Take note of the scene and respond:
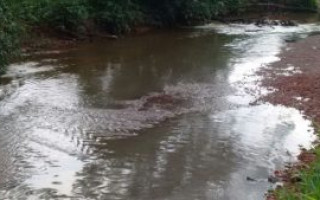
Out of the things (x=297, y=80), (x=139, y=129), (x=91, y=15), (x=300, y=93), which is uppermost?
(x=91, y=15)

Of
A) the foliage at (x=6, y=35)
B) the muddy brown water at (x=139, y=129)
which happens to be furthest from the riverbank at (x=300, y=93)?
the foliage at (x=6, y=35)

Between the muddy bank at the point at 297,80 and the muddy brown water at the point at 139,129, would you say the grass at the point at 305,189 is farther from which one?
the muddy bank at the point at 297,80

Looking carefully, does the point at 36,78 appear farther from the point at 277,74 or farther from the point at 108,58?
the point at 277,74

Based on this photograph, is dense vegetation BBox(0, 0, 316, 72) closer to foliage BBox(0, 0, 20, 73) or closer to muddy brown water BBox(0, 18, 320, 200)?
foliage BBox(0, 0, 20, 73)

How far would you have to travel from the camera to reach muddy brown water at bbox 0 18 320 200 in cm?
912

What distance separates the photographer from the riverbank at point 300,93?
316 inches

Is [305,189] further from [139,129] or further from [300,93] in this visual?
[300,93]

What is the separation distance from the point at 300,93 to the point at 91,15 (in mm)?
13504

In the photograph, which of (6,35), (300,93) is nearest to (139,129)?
(300,93)

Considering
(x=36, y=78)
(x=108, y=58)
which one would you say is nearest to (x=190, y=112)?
(x=36, y=78)

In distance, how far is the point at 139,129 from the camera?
12289 millimetres

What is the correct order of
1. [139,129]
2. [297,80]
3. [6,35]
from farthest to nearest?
1. [297,80]
2. [6,35]
3. [139,129]

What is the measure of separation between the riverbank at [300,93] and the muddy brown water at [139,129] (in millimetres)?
397

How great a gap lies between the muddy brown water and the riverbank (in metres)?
0.40
